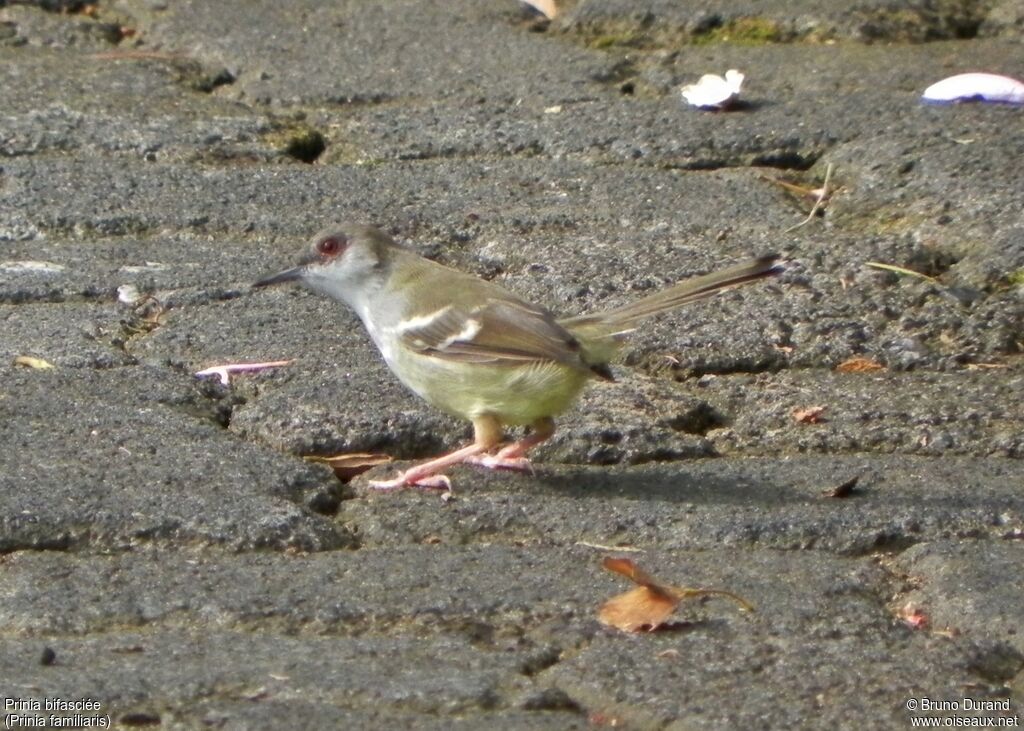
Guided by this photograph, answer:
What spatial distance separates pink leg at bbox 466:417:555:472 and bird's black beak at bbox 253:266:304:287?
87cm

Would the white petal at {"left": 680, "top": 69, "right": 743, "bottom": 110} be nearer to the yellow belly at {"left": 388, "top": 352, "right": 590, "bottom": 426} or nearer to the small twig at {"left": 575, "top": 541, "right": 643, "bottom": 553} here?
the yellow belly at {"left": 388, "top": 352, "right": 590, "bottom": 426}

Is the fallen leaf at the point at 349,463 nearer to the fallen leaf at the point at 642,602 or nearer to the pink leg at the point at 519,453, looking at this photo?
the pink leg at the point at 519,453

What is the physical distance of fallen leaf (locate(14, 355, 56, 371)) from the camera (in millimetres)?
4680

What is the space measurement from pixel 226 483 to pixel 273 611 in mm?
670

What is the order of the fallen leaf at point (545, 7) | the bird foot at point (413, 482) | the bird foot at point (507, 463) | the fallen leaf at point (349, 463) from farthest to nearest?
the fallen leaf at point (545, 7) < the bird foot at point (507, 463) < the fallen leaf at point (349, 463) < the bird foot at point (413, 482)

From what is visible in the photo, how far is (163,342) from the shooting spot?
4.91 m

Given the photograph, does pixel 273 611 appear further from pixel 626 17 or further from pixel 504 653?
pixel 626 17

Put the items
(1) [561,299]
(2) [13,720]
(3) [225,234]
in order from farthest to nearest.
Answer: (3) [225,234] < (1) [561,299] < (2) [13,720]

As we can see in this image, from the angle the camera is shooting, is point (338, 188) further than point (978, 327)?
Yes

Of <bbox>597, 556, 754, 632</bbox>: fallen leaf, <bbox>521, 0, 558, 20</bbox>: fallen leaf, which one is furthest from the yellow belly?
<bbox>521, 0, 558, 20</bbox>: fallen leaf

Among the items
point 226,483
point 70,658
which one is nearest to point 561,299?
point 226,483

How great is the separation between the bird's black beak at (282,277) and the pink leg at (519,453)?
868mm

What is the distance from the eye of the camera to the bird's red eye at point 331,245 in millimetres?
5000

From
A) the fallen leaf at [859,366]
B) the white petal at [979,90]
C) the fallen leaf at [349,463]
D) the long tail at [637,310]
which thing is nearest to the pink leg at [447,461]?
the fallen leaf at [349,463]
